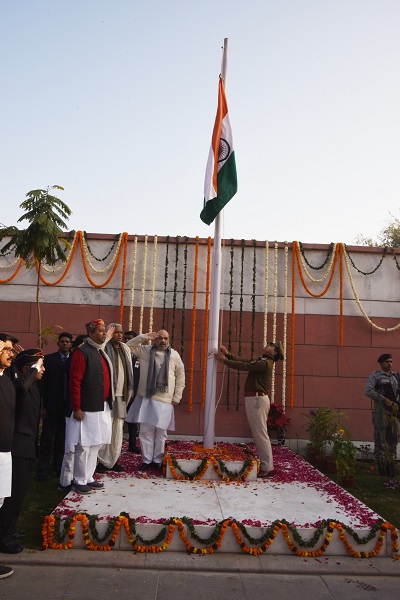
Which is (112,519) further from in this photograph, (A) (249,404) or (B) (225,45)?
(B) (225,45)

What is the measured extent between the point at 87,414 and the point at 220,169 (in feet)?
13.0

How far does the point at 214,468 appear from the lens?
6.55 metres

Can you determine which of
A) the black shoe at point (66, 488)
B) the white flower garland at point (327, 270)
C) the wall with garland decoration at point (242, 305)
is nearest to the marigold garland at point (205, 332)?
the wall with garland decoration at point (242, 305)

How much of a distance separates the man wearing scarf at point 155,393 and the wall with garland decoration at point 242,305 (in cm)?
221

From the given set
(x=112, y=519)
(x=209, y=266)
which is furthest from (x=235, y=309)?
(x=112, y=519)

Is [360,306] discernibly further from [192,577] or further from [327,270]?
[192,577]

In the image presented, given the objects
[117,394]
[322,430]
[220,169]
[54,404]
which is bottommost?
[322,430]

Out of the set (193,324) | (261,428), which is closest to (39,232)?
(193,324)

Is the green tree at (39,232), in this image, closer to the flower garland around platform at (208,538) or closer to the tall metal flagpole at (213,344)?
the tall metal flagpole at (213,344)

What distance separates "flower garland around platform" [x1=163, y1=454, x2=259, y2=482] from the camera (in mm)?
6434

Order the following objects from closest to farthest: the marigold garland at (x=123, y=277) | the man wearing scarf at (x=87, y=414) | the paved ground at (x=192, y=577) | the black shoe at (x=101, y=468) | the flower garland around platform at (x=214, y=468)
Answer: the paved ground at (x=192, y=577)
the man wearing scarf at (x=87, y=414)
the flower garland around platform at (x=214, y=468)
the black shoe at (x=101, y=468)
the marigold garland at (x=123, y=277)

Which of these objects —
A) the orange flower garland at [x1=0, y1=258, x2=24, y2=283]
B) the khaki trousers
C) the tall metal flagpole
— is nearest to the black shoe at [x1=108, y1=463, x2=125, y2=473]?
the tall metal flagpole

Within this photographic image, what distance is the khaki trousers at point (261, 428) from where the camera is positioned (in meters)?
6.79

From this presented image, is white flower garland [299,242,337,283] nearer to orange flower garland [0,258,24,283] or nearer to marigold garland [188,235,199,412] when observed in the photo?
marigold garland [188,235,199,412]
